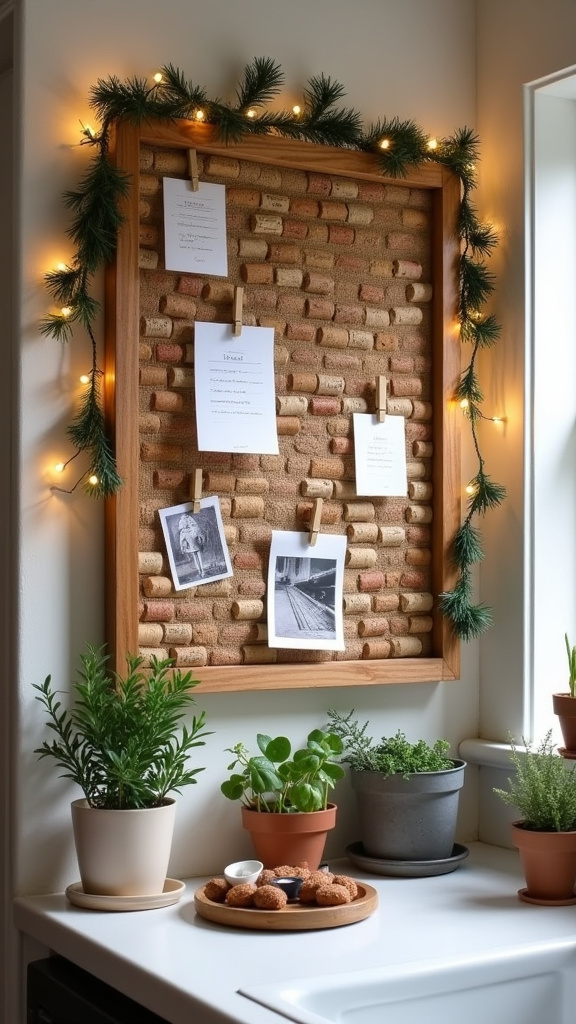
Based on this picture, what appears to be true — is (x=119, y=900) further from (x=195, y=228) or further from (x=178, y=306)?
(x=195, y=228)

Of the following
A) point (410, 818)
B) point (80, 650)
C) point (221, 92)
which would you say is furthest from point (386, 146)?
point (410, 818)

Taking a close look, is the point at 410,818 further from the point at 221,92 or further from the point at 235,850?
the point at 221,92

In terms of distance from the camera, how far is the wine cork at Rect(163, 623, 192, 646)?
221 cm

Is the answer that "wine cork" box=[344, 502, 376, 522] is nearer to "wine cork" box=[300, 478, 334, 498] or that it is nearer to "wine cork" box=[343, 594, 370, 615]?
"wine cork" box=[300, 478, 334, 498]

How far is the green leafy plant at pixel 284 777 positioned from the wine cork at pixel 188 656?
0.17 metres

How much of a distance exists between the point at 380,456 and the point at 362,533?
163 millimetres

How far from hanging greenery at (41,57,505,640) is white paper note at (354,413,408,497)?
0.16m

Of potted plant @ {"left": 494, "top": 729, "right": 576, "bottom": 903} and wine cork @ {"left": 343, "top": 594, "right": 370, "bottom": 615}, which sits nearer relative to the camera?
potted plant @ {"left": 494, "top": 729, "right": 576, "bottom": 903}

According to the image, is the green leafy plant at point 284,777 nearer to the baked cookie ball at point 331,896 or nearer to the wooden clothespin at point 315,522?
the baked cookie ball at point 331,896

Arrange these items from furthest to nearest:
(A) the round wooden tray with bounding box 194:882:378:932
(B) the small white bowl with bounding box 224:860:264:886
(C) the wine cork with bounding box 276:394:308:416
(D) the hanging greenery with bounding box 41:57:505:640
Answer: (C) the wine cork with bounding box 276:394:308:416 < (D) the hanging greenery with bounding box 41:57:505:640 < (B) the small white bowl with bounding box 224:860:264:886 < (A) the round wooden tray with bounding box 194:882:378:932

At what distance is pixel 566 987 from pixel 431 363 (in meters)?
1.26

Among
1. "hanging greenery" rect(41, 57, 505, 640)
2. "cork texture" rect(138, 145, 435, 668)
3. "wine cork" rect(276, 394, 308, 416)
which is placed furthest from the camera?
"wine cork" rect(276, 394, 308, 416)

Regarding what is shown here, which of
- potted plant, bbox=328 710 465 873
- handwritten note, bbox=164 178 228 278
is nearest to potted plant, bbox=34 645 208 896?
potted plant, bbox=328 710 465 873

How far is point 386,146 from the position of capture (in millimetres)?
2445
